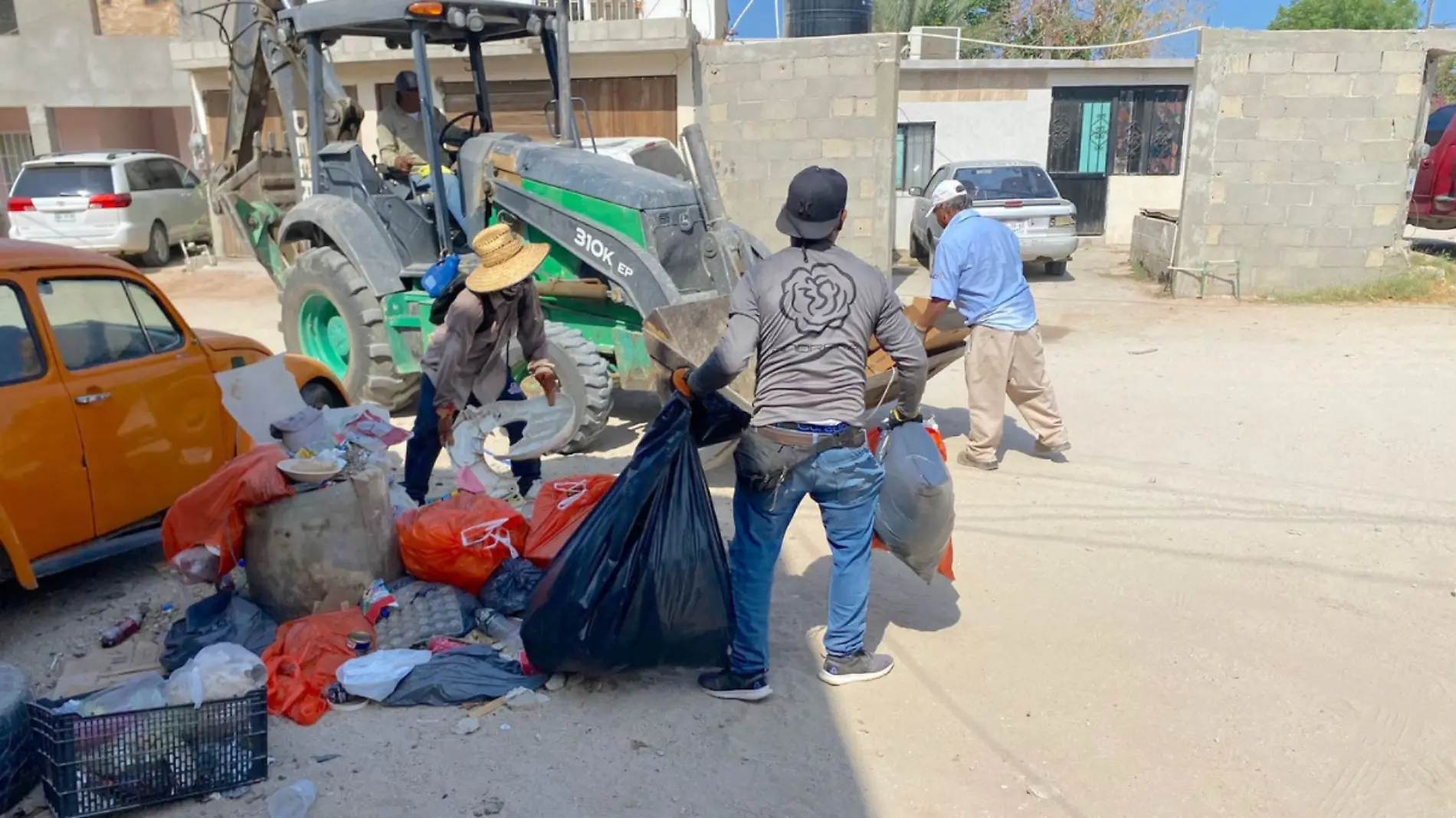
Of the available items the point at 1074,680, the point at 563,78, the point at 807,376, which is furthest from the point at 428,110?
the point at 1074,680

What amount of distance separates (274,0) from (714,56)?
595 centimetres

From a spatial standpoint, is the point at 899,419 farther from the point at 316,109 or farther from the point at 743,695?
the point at 316,109

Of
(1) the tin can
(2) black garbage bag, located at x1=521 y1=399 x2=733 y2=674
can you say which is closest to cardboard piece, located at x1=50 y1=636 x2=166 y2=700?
(1) the tin can

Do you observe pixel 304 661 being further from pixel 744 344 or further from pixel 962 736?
pixel 962 736

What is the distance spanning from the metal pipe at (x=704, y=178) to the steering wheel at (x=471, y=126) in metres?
1.39

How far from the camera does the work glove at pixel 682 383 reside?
11.5 feet

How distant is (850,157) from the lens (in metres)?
11.8

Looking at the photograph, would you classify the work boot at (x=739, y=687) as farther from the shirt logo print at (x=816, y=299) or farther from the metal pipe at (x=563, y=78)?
the metal pipe at (x=563, y=78)

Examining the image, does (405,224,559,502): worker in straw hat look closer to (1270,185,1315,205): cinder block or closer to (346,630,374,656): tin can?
(346,630,374,656): tin can

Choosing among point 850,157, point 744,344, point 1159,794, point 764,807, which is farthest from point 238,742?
point 850,157

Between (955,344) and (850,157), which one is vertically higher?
(850,157)

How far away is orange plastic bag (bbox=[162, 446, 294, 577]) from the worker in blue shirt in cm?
336

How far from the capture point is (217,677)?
3191 millimetres

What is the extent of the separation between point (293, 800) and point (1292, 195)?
38.2ft
